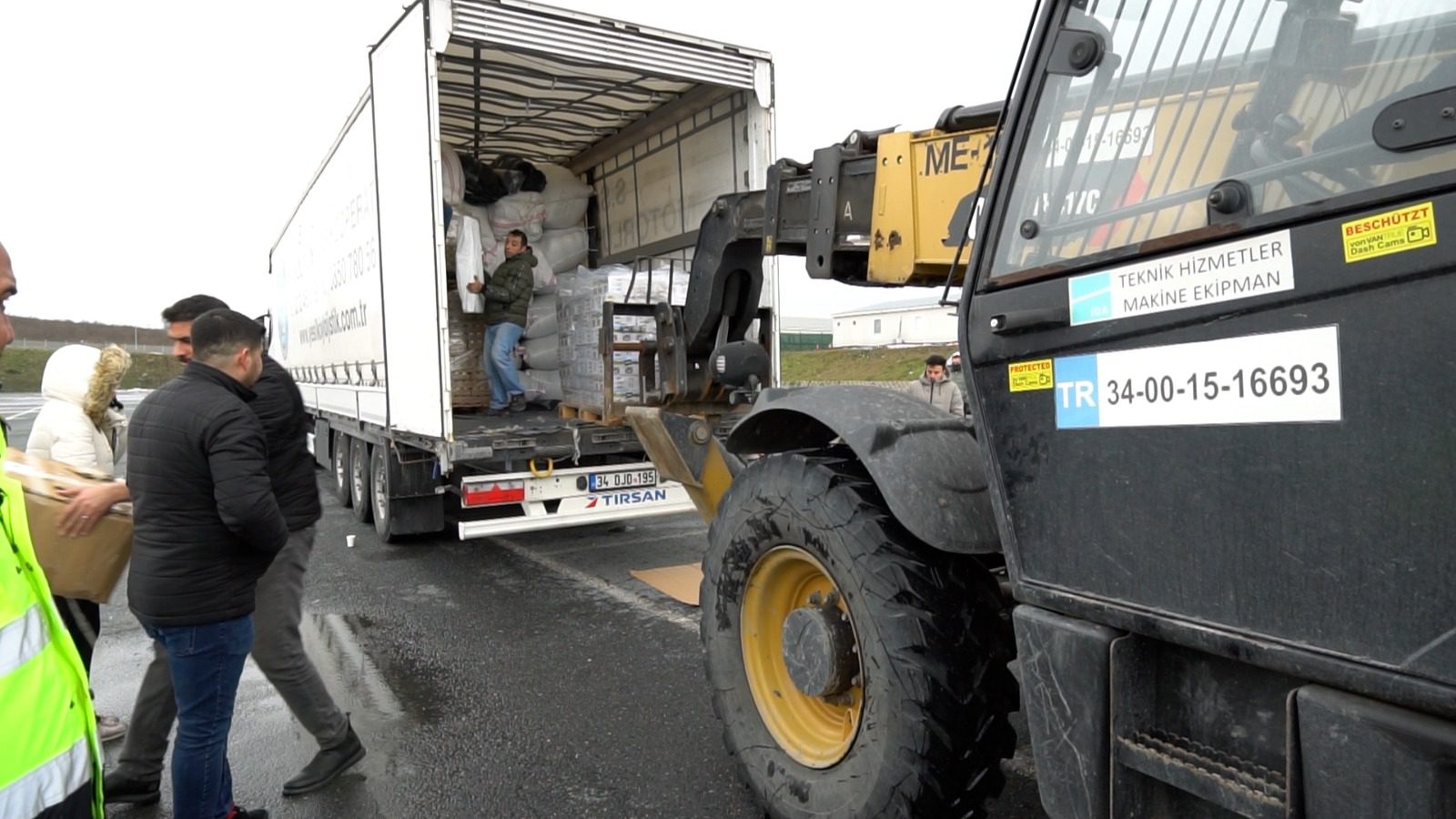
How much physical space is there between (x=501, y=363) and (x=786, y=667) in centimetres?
581

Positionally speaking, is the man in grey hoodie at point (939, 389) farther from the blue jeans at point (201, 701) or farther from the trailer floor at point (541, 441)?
the blue jeans at point (201, 701)

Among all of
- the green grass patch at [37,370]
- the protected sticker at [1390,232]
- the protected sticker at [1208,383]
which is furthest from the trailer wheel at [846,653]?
the green grass patch at [37,370]

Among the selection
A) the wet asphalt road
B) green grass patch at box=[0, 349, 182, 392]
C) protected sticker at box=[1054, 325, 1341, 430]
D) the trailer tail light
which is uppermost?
green grass patch at box=[0, 349, 182, 392]

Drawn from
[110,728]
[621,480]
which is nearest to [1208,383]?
[110,728]

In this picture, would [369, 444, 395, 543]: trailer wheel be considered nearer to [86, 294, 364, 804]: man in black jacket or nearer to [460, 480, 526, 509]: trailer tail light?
[460, 480, 526, 509]: trailer tail light

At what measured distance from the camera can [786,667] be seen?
9.24ft

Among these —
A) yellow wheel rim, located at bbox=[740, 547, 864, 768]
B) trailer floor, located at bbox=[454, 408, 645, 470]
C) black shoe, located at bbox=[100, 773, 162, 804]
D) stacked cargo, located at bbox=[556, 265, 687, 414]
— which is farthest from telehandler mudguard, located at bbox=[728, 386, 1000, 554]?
trailer floor, located at bbox=[454, 408, 645, 470]

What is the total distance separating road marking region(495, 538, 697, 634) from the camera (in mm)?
5621

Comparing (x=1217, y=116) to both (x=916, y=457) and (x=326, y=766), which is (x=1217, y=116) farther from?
(x=326, y=766)

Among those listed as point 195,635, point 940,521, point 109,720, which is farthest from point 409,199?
point 940,521

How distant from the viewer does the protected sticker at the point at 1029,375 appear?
2.04 m

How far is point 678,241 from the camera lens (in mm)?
7934

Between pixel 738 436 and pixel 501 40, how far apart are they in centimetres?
375

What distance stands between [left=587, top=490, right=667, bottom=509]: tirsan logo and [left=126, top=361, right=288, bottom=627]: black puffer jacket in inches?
152
